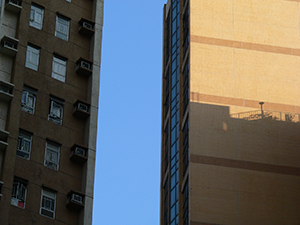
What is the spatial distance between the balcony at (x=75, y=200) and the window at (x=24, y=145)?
2625 mm

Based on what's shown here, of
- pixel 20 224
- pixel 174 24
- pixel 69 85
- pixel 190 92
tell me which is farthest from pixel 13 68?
pixel 174 24

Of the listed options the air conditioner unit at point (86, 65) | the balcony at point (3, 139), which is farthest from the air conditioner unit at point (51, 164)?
A: the air conditioner unit at point (86, 65)

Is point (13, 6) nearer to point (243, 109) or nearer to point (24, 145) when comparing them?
point (24, 145)

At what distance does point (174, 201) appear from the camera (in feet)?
191

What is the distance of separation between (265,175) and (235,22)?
579 inches

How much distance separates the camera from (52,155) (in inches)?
1283

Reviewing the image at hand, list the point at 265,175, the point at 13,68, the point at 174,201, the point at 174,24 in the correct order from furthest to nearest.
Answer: the point at 174,24, the point at 174,201, the point at 265,175, the point at 13,68

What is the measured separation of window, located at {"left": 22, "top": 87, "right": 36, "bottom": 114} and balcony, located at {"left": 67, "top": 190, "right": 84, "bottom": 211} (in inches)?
A: 171

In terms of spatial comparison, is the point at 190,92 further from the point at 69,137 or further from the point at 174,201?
the point at 69,137

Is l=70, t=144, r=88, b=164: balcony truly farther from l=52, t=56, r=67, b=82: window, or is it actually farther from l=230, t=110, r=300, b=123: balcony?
l=230, t=110, r=300, b=123: balcony

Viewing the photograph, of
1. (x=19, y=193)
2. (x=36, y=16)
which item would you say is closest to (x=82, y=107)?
(x=36, y=16)

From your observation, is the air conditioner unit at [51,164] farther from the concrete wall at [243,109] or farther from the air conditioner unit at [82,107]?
the concrete wall at [243,109]

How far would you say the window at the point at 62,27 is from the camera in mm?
36375

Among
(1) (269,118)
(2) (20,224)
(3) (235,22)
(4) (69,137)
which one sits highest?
(3) (235,22)
